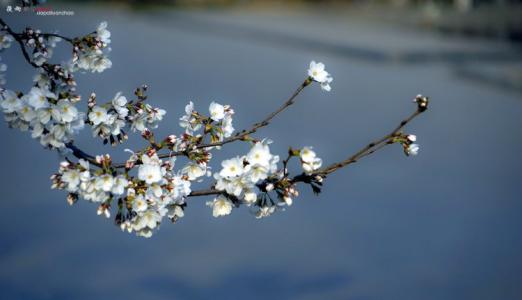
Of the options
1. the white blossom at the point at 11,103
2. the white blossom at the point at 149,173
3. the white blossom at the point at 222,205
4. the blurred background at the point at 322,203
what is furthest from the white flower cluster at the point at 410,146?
the blurred background at the point at 322,203

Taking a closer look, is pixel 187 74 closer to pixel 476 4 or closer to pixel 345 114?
pixel 345 114

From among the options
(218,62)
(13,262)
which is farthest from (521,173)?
(218,62)

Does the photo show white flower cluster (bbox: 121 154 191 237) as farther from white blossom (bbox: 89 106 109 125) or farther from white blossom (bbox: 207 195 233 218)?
white blossom (bbox: 89 106 109 125)

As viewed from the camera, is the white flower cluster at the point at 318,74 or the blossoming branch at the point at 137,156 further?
the white flower cluster at the point at 318,74

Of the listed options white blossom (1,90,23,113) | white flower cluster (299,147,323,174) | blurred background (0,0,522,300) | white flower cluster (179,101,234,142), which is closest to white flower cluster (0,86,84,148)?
white blossom (1,90,23,113)

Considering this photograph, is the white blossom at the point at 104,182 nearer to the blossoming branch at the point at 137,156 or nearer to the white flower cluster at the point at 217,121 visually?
the blossoming branch at the point at 137,156

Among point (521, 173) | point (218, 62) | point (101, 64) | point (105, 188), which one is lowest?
point (105, 188)

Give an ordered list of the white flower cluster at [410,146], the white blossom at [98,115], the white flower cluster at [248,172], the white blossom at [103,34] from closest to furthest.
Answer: the white flower cluster at [248,172]
the white flower cluster at [410,146]
the white blossom at [98,115]
the white blossom at [103,34]
